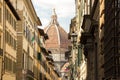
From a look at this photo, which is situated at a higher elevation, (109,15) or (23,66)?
(23,66)

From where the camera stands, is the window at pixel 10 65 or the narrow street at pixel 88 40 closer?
the narrow street at pixel 88 40

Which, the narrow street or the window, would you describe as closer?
the narrow street

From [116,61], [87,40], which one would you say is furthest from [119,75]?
[87,40]

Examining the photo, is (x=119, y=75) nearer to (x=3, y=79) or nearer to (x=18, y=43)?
(x=3, y=79)

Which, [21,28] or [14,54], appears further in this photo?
[21,28]

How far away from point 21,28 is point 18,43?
177cm

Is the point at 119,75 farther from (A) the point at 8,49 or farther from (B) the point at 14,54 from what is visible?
(B) the point at 14,54

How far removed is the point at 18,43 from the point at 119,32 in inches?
1714

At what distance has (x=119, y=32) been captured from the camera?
1563 cm

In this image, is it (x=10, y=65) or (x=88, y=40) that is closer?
(x=88, y=40)

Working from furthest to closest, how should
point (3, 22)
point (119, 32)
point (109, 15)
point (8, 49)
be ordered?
point (8, 49)
point (3, 22)
point (109, 15)
point (119, 32)

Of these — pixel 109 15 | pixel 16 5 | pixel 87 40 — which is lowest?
pixel 109 15

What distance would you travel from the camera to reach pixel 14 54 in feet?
178

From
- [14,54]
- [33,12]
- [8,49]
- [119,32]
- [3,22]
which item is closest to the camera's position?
[119,32]
